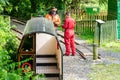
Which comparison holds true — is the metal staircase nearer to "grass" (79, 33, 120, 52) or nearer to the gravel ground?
the gravel ground

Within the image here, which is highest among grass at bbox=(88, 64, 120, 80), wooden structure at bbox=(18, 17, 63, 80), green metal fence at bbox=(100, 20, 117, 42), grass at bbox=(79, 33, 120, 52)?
wooden structure at bbox=(18, 17, 63, 80)

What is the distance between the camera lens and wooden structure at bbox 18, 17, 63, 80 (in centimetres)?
1259

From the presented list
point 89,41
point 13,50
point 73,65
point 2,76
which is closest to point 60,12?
point 89,41

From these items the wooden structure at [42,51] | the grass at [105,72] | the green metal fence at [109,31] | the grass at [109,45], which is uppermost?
the wooden structure at [42,51]

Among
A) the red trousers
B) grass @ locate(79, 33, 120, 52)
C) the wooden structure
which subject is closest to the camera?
the wooden structure

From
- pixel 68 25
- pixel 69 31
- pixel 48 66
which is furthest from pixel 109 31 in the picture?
pixel 48 66

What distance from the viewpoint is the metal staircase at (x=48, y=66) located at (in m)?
12.9

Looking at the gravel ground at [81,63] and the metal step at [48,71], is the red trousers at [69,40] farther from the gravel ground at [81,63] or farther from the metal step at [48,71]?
the metal step at [48,71]

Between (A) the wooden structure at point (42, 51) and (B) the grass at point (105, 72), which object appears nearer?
(A) the wooden structure at point (42, 51)

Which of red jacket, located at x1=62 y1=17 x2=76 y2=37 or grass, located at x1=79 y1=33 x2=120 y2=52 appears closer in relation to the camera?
red jacket, located at x1=62 y1=17 x2=76 y2=37

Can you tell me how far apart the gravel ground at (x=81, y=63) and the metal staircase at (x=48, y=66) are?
2.21ft

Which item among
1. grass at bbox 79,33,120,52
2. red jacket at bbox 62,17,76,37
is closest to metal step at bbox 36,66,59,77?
red jacket at bbox 62,17,76,37

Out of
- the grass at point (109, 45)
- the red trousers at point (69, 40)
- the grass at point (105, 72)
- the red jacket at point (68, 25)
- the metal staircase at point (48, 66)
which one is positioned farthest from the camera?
the grass at point (109, 45)

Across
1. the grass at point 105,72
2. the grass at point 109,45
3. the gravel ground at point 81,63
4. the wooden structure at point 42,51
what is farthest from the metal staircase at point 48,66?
the grass at point 109,45
